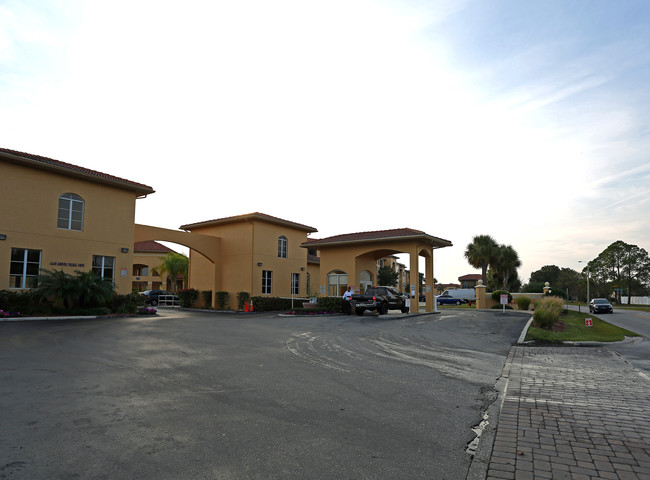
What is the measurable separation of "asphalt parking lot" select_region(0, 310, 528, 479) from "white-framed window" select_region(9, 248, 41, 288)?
9.47 metres

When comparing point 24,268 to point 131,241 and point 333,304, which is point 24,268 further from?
point 333,304

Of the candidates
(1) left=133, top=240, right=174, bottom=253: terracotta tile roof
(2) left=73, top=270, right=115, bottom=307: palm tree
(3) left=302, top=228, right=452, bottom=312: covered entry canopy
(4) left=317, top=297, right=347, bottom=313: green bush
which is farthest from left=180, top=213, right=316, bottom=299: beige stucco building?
(1) left=133, top=240, right=174, bottom=253: terracotta tile roof

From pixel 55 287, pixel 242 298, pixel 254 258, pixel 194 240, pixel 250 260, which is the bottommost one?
pixel 242 298

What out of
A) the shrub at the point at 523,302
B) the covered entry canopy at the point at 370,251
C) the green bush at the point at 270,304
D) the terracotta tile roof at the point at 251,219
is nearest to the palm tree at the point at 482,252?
the shrub at the point at 523,302

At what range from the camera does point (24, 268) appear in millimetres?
19219

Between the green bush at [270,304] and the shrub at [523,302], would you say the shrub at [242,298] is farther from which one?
the shrub at [523,302]

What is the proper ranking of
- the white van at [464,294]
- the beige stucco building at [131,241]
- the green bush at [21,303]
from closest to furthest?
1. the green bush at [21,303]
2. the beige stucco building at [131,241]
3. the white van at [464,294]

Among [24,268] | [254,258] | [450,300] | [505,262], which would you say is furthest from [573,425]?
[450,300]

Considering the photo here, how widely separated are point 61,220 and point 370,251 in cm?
1825

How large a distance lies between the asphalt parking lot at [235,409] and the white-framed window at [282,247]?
822 inches

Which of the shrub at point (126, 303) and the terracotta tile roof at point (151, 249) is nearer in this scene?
the shrub at point (126, 303)

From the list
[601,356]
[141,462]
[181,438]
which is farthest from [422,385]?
[601,356]

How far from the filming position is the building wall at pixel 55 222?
61.7 feet

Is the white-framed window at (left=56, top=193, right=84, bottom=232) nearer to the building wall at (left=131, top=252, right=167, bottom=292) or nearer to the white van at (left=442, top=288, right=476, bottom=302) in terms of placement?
the building wall at (left=131, top=252, right=167, bottom=292)
